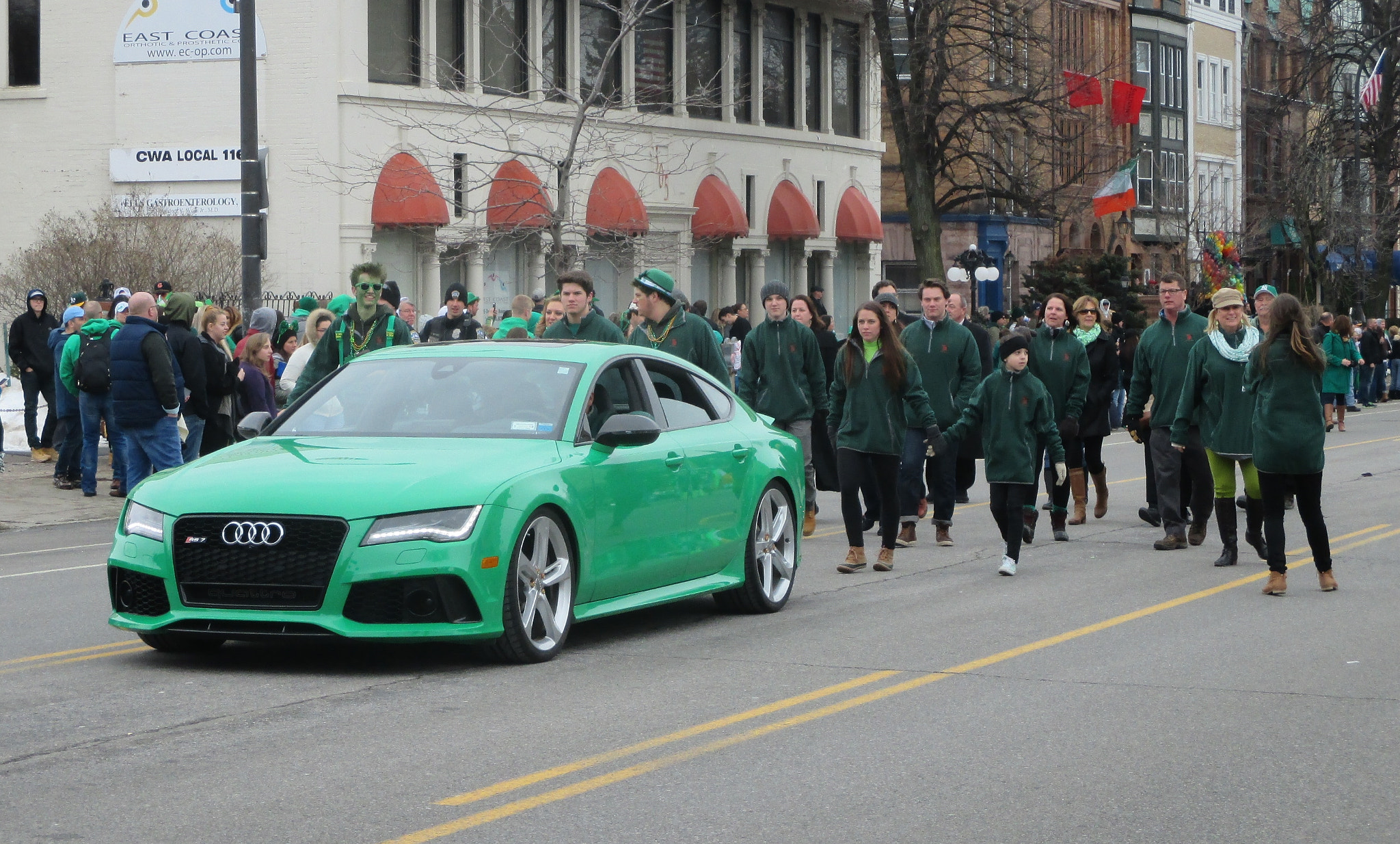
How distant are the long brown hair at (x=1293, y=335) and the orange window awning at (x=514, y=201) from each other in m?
22.4

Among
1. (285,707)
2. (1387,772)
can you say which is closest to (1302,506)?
(1387,772)

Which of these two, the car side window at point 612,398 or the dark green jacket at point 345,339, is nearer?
the car side window at point 612,398

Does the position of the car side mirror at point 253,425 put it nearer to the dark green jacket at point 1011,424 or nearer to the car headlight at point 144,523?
the car headlight at point 144,523

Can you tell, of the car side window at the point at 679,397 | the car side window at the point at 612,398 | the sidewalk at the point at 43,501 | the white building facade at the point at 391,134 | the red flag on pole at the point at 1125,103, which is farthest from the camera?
the red flag on pole at the point at 1125,103

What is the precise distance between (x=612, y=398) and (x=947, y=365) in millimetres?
5344

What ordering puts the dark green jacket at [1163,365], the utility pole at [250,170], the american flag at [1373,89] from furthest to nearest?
the american flag at [1373,89]
the utility pole at [250,170]
the dark green jacket at [1163,365]

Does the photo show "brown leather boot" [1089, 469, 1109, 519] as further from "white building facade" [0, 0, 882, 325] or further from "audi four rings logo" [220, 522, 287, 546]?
"white building facade" [0, 0, 882, 325]

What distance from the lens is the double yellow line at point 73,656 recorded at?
9102mm

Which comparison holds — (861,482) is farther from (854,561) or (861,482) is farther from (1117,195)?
(1117,195)

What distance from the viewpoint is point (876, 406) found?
12750 mm

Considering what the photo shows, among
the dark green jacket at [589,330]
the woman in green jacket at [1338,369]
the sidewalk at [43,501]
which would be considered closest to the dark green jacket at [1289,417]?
the dark green jacket at [589,330]

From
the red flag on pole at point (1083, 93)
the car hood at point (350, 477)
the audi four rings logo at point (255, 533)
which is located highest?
the red flag on pole at point (1083, 93)

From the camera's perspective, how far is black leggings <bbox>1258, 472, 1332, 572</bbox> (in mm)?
11898

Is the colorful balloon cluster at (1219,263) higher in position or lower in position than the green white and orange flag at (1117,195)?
lower
